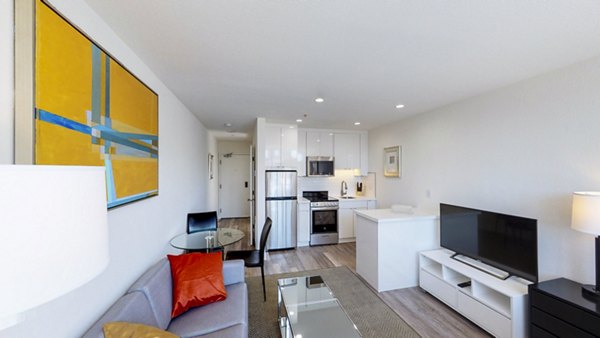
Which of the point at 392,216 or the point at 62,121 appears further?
the point at 392,216

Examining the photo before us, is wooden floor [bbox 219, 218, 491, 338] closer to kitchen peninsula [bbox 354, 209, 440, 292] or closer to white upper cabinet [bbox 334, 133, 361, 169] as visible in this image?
kitchen peninsula [bbox 354, 209, 440, 292]

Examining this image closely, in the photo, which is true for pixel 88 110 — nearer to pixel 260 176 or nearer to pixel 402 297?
pixel 260 176

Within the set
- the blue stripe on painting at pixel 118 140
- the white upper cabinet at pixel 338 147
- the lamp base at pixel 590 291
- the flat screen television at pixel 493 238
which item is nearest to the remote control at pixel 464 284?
the flat screen television at pixel 493 238

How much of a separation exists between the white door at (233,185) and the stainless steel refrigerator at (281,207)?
320 centimetres

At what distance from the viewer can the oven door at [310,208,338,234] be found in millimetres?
4770

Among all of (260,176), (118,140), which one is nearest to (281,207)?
(260,176)

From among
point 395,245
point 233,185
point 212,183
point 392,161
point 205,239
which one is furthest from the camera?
point 233,185

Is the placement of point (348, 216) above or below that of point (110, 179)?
below

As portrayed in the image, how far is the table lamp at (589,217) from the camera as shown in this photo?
1.65 m

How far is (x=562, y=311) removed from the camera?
171 cm

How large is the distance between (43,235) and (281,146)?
4.18m

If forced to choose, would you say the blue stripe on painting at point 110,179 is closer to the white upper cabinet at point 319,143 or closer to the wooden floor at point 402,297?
the wooden floor at point 402,297

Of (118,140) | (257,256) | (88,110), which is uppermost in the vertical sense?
(88,110)

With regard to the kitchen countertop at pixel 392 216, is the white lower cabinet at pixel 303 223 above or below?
below
